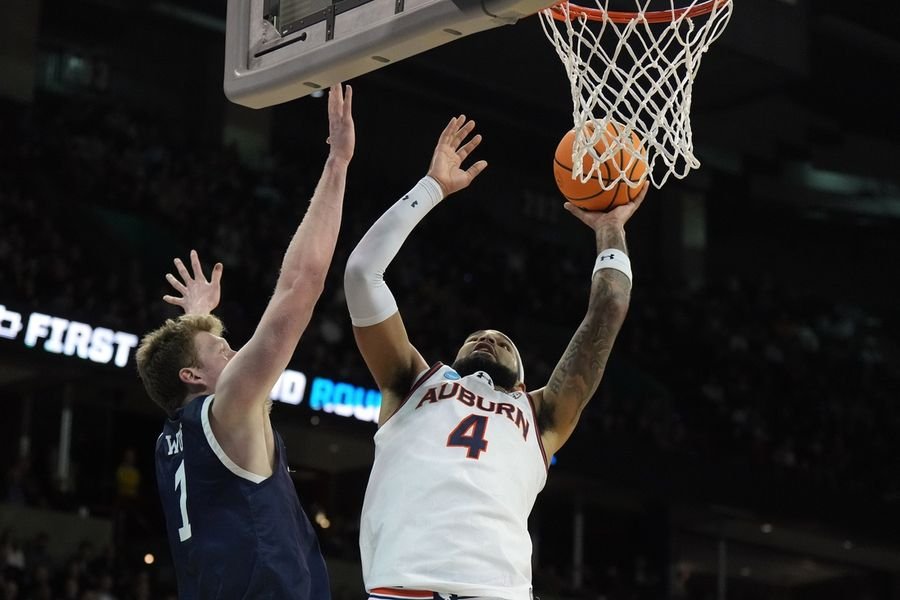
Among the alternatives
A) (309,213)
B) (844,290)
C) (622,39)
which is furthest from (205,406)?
(844,290)

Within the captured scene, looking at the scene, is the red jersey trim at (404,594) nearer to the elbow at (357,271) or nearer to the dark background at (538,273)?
the elbow at (357,271)

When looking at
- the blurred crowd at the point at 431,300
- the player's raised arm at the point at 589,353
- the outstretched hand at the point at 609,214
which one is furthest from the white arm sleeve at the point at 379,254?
the blurred crowd at the point at 431,300

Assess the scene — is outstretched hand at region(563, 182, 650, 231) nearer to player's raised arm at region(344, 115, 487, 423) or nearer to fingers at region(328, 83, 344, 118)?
player's raised arm at region(344, 115, 487, 423)

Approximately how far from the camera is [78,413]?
52.5 feet

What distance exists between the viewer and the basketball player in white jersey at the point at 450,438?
418cm

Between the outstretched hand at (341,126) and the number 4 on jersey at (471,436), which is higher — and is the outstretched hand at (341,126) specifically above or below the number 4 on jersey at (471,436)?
above

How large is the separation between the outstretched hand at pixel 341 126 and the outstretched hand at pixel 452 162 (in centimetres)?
65

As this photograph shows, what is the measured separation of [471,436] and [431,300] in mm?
14256

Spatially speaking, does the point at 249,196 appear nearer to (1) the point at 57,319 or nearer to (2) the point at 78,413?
(2) the point at 78,413

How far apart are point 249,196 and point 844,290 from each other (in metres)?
12.5

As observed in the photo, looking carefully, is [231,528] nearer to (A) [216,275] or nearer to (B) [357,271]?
(B) [357,271]

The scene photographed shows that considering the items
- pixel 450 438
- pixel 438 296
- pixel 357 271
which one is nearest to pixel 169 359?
pixel 357 271

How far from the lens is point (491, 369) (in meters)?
4.69

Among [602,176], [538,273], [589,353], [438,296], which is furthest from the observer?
[538,273]
